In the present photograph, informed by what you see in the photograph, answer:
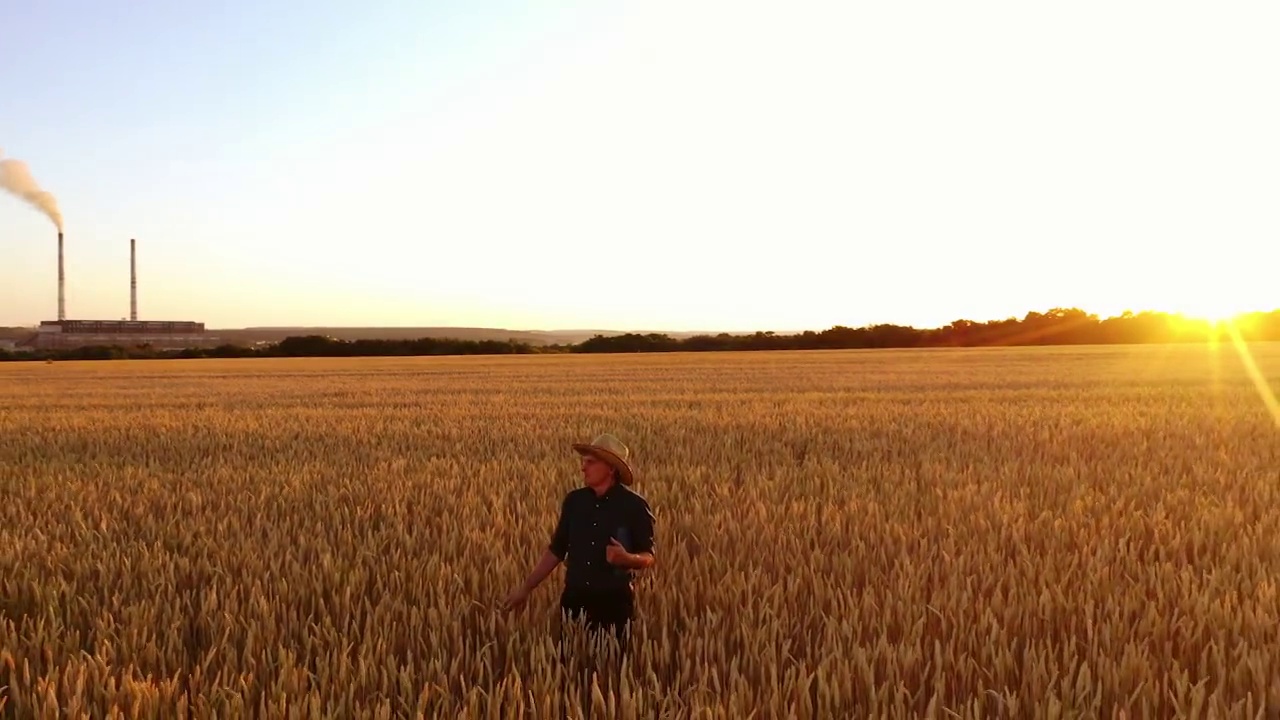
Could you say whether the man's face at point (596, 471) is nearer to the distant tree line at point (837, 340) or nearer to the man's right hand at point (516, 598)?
the man's right hand at point (516, 598)

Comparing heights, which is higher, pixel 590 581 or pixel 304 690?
pixel 590 581

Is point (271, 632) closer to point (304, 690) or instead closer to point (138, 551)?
point (304, 690)

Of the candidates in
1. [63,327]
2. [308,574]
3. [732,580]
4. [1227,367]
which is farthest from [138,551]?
[63,327]

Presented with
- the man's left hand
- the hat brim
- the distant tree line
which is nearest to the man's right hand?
the man's left hand

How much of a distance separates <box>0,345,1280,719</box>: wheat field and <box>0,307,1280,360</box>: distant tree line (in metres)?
58.2

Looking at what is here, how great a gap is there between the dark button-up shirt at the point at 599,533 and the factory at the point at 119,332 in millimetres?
94273

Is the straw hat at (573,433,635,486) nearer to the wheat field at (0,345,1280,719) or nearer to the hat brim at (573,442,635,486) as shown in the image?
the hat brim at (573,442,635,486)

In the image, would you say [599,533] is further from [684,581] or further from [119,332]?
[119,332]

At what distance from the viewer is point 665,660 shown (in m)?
2.93

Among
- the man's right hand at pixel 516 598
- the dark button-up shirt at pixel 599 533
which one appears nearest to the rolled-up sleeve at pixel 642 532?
the dark button-up shirt at pixel 599 533

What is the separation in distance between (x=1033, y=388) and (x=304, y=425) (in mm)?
15197

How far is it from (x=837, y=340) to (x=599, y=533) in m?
66.0

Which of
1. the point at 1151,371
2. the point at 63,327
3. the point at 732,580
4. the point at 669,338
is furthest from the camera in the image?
the point at 63,327

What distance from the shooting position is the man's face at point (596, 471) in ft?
10.1
